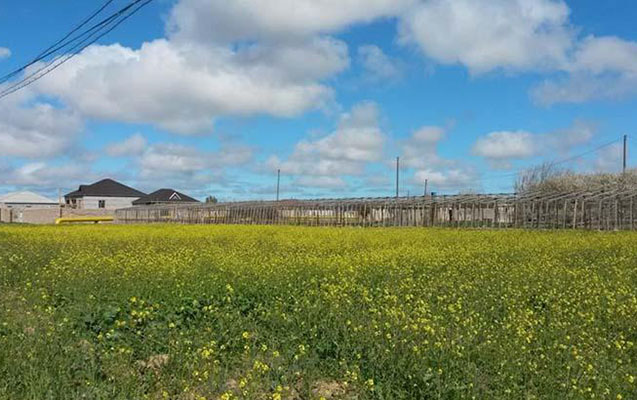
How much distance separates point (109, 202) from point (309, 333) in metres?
89.9

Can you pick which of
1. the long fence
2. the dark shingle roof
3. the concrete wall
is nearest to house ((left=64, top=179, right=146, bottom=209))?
the dark shingle roof

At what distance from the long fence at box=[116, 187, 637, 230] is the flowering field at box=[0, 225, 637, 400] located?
74.3ft

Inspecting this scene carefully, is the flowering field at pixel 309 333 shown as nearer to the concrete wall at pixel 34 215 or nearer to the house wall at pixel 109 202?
the concrete wall at pixel 34 215

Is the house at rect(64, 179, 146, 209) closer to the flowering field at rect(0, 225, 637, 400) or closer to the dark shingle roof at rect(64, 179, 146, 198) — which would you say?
the dark shingle roof at rect(64, 179, 146, 198)

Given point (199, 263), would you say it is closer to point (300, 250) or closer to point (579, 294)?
point (300, 250)

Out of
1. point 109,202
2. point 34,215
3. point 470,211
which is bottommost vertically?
point 34,215

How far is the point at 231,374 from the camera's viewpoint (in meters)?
5.15

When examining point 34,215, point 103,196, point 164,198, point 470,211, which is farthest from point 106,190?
point 470,211

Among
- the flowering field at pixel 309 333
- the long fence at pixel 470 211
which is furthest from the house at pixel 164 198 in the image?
the flowering field at pixel 309 333

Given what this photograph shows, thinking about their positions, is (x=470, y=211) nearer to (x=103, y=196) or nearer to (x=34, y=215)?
(x=34, y=215)

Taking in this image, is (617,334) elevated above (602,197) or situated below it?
below

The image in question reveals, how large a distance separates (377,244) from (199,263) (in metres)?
8.13

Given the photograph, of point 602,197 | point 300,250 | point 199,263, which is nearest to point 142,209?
point 602,197

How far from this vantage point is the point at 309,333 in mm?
6117
